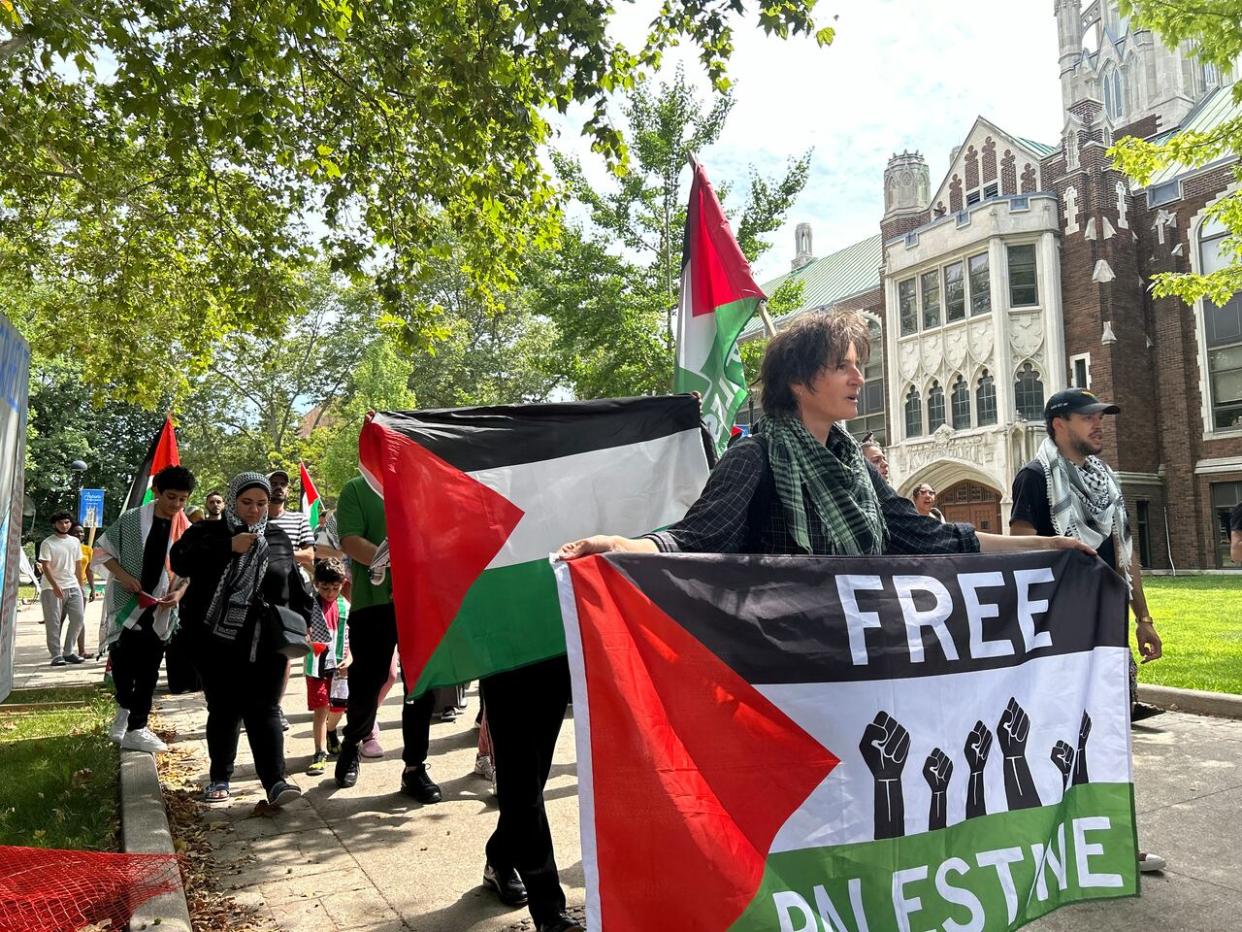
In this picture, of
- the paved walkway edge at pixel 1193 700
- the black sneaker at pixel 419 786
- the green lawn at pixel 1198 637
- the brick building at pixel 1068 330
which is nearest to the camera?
the black sneaker at pixel 419 786

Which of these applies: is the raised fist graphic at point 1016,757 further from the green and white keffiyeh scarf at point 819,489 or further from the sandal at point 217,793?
the sandal at point 217,793

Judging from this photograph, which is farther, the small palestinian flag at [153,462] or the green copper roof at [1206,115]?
the green copper roof at [1206,115]

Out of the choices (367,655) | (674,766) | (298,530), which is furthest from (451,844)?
(298,530)

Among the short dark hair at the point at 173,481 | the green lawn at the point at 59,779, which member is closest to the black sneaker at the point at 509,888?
the green lawn at the point at 59,779

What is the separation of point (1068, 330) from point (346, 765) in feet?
107

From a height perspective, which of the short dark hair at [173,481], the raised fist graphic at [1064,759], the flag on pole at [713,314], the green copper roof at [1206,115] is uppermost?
the green copper roof at [1206,115]

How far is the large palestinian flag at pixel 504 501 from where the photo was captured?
13.2ft

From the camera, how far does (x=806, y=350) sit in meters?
3.24

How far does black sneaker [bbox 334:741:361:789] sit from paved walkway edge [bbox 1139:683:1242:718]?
6.51 m

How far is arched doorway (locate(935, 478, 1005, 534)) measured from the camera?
33.6m

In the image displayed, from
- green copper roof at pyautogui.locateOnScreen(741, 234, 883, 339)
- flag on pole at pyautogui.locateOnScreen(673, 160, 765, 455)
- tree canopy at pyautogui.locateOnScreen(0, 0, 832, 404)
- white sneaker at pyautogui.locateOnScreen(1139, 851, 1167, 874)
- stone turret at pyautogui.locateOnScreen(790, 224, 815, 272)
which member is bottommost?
white sneaker at pyautogui.locateOnScreen(1139, 851, 1167, 874)

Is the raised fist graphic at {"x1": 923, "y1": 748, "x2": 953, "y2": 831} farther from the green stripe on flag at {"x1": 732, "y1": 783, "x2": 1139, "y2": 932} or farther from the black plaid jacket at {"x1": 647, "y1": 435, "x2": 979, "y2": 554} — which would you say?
the black plaid jacket at {"x1": 647, "y1": 435, "x2": 979, "y2": 554}

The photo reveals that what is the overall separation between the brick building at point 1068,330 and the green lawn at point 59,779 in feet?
93.1

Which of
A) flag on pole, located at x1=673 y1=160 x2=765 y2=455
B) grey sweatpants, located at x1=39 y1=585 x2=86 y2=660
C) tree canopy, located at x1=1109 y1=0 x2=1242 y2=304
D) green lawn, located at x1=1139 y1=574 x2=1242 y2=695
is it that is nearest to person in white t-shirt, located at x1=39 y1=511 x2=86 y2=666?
grey sweatpants, located at x1=39 y1=585 x2=86 y2=660
